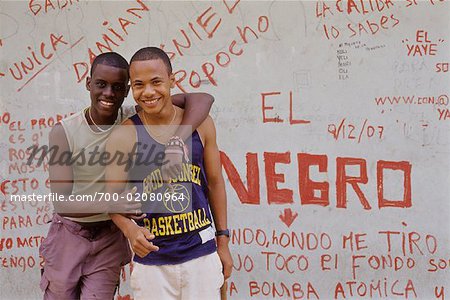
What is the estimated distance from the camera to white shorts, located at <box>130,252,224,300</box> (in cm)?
267

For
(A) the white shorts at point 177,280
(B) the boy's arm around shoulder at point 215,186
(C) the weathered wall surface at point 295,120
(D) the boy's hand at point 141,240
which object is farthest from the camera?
(C) the weathered wall surface at point 295,120

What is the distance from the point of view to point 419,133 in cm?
407

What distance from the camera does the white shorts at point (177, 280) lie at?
2666 millimetres

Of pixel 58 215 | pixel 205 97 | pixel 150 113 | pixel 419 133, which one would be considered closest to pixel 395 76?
pixel 419 133

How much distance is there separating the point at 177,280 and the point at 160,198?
35cm

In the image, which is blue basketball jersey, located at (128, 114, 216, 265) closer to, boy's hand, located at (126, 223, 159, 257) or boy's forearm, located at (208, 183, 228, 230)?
boy's hand, located at (126, 223, 159, 257)

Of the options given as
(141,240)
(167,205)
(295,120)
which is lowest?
(141,240)

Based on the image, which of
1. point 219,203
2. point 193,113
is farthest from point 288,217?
point 193,113

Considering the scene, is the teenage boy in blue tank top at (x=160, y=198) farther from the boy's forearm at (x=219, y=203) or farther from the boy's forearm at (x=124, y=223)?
the boy's forearm at (x=219, y=203)

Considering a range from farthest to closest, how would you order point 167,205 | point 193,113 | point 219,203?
point 219,203 → point 193,113 → point 167,205

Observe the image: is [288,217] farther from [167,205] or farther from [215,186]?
[167,205]

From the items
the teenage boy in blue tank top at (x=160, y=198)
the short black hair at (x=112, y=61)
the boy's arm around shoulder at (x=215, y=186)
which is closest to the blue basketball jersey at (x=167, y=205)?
the teenage boy in blue tank top at (x=160, y=198)

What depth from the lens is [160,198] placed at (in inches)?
106

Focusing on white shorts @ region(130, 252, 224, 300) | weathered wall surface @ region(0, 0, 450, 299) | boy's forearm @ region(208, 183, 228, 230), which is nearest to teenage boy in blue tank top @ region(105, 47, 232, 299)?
white shorts @ region(130, 252, 224, 300)
